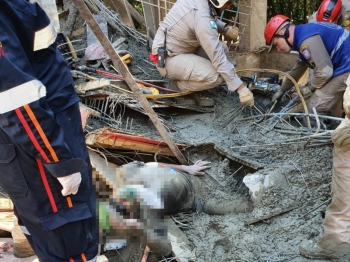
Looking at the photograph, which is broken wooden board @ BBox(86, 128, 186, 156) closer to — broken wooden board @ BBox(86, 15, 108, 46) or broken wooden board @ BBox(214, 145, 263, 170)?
broken wooden board @ BBox(214, 145, 263, 170)

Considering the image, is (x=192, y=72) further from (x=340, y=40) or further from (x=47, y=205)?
(x=47, y=205)

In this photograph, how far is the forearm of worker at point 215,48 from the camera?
171 inches

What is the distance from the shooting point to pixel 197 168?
3912mm

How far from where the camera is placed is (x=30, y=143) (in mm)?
1982

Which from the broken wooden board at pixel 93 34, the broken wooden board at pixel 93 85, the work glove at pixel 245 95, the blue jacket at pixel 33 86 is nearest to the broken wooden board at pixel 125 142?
the broken wooden board at pixel 93 85

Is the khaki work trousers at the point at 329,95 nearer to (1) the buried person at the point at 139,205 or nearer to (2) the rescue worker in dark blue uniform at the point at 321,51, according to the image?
(2) the rescue worker in dark blue uniform at the point at 321,51

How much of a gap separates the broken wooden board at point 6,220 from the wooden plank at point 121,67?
1.64m

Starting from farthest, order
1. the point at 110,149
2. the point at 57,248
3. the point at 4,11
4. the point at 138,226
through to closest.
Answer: the point at 110,149
the point at 138,226
the point at 57,248
the point at 4,11

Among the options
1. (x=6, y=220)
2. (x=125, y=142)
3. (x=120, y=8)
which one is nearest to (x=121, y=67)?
(x=125, y=142)

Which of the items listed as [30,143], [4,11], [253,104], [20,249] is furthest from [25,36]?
[253,104]

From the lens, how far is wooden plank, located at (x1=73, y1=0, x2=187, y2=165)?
9.56ft

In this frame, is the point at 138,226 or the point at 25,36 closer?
the point at 25,36

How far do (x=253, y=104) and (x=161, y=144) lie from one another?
131 cm

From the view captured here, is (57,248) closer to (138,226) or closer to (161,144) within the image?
(138,226)
